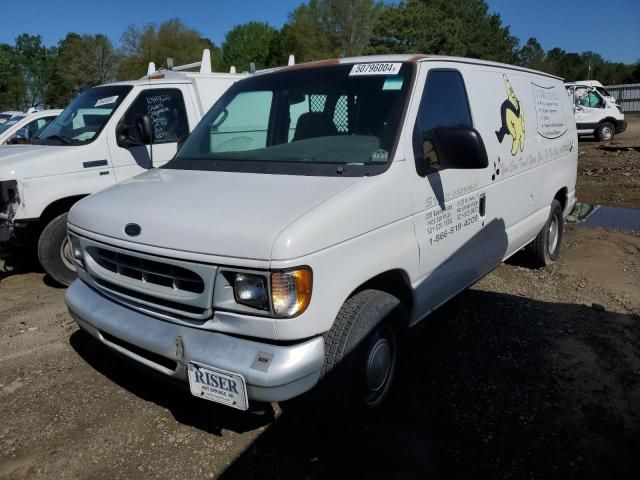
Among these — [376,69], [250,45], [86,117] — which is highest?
[250,45]

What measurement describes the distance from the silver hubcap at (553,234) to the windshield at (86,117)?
4958 mm

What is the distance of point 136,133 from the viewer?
5.11m

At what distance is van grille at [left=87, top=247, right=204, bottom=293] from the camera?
261cm

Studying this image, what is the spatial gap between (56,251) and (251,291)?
3.79 meters

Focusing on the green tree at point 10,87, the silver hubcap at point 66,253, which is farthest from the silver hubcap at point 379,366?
the green tree at point 10,87

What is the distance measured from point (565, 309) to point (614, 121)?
62.2 feet

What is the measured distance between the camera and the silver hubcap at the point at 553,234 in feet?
19.1

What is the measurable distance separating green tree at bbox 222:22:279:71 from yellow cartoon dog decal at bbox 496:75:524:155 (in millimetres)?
59348

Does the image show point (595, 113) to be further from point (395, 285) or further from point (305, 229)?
point (305, 229)

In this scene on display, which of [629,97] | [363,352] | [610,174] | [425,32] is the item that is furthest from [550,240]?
[425,32]

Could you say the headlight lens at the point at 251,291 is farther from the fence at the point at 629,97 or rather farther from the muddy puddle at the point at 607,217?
the fence at the point at 629,97

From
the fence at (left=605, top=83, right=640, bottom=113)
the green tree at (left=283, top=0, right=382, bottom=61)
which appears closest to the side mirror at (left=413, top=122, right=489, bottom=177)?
the fence at (left=605, top=83, right=640, bottom=113)

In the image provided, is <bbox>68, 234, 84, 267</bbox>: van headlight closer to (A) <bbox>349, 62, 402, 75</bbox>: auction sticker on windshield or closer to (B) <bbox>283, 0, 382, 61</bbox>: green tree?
(A) <bbox>349, 62, 402, 75</bbox>: auction sticker on windshield

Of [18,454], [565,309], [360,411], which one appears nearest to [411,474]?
[360,411]
